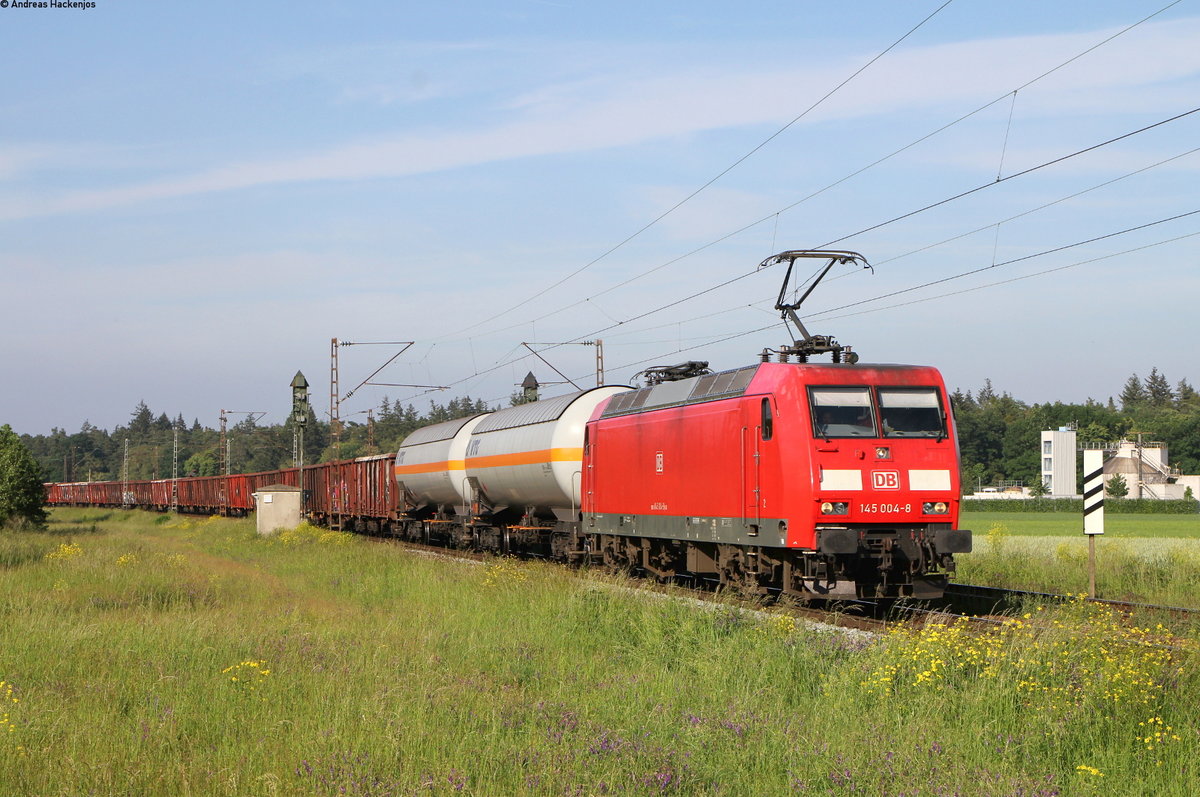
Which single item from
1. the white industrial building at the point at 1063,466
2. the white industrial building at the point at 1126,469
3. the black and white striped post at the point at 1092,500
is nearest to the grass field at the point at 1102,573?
the black and white striped post at the point at 1092,500

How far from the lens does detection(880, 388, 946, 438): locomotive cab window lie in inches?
664

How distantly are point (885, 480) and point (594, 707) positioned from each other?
813 centimetres

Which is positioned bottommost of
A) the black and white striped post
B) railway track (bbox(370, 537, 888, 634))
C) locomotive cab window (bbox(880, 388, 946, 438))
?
railway track (bbox(370, 537, 888, 634))

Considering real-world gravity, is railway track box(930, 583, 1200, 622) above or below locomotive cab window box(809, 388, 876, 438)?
below

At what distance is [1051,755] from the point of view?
8.02 m

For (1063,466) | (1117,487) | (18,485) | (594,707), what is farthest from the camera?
(1063,466)

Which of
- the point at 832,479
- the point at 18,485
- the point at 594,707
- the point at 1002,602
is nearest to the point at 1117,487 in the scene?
the point at 18,485

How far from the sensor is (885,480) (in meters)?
16.5

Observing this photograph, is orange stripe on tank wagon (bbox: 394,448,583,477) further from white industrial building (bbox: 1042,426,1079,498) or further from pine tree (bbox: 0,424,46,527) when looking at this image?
white industrial building (bbox: 1042,426,1079,498)

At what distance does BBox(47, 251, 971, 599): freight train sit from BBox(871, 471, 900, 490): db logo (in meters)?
0.01

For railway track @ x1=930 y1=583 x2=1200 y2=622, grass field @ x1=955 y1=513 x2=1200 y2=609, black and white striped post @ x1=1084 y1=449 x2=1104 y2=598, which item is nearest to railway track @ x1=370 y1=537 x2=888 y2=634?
railway track @ x1=930 y1=583 x2=1200 y2=622

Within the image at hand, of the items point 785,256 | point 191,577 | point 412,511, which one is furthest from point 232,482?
point 785,256

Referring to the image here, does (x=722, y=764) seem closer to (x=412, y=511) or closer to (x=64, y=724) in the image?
(x=64, y=724)

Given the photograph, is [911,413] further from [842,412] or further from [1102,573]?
[1102,573]
